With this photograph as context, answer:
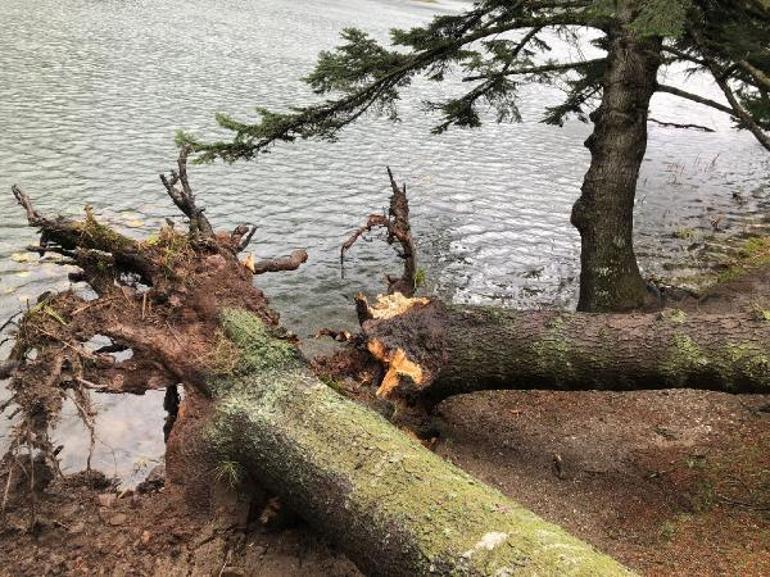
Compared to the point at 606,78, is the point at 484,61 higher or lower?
higher

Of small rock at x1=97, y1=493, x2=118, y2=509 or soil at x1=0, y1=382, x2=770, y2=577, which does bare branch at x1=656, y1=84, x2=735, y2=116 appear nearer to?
soil at x1=0, y1=382, x2=770, y2=577

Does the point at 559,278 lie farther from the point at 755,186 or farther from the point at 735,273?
the point at 755,186

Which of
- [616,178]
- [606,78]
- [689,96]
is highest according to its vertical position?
[606,78]

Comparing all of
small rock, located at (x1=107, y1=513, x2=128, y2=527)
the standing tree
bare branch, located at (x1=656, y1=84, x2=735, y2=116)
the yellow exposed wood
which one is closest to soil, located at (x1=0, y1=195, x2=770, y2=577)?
small rock, located at (x1=107, y1=513, x2=128, y2=527)

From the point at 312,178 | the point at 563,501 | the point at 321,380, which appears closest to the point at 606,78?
the point at 563,501

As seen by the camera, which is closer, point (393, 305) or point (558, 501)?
point (558, 501)

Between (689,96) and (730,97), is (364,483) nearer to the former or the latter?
(730,97)

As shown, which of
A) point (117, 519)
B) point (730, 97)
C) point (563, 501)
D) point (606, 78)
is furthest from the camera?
point (606, 78)

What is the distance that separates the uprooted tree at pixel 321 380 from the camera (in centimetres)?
363

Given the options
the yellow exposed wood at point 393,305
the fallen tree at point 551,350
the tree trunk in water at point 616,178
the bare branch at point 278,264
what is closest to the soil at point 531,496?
the fallen tree at point 551,350

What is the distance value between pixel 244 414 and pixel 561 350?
2.62 meters

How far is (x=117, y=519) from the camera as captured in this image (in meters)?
4.54

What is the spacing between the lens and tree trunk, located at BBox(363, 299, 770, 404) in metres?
5.22

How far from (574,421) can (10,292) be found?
6.73m
